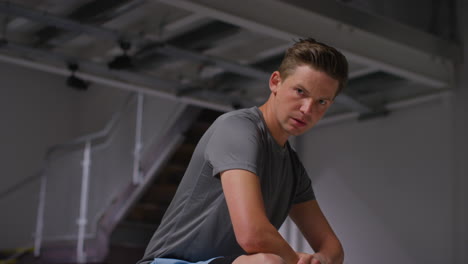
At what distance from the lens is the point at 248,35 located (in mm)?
4738

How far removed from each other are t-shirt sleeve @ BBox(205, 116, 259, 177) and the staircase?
5.40m

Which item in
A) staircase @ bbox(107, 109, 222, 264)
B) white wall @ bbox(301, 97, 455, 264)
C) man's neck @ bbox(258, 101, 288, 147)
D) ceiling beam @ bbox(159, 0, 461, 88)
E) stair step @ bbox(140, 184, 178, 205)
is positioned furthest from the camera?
stair step @ bbox(140, 184, 178, 205)

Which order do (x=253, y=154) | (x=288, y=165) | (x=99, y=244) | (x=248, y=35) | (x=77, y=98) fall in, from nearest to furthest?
(x=253, y=154) < (x=288, y=165) < (x=248, y=35) < (x=99, y=244) < (x=77, y=98)

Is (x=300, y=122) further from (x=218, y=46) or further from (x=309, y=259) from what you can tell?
(x=218, y=46)

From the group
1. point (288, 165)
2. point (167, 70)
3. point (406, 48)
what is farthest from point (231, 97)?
point (288, 165)

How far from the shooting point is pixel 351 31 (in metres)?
4.08

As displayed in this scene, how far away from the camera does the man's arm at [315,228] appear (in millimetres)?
1936

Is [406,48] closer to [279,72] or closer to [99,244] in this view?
[279,72]

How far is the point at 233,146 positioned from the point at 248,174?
9 centimetres

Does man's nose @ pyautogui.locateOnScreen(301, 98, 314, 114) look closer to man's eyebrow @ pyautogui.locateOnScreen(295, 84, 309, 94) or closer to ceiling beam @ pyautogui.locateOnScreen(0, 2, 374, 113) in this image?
man's eyebrow @ pyautogui.locateOnScreen(295, 84, 309, 94)

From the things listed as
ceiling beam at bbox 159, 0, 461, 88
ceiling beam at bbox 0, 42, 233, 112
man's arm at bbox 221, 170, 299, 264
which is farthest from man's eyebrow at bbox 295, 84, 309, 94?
ceiling beam at bbox 0, 42, 233, 112

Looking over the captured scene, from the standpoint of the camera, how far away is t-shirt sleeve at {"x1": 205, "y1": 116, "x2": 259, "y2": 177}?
5.08ft

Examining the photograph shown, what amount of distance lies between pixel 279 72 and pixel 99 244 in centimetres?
544

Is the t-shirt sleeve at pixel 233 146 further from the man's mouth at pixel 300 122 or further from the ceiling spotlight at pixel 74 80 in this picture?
the ceiling spotlight at pixel 74 80
